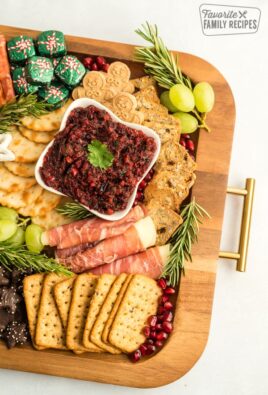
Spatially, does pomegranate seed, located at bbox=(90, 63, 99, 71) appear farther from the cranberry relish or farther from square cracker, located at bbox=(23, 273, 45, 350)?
square cracker, located at bbox=(23, 273, 45, 350)

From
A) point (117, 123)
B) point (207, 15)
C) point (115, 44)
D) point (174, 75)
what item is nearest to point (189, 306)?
point (117, 123)

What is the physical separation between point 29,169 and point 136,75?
84 centimetres

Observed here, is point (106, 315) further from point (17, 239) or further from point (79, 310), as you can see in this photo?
point (17, 239)

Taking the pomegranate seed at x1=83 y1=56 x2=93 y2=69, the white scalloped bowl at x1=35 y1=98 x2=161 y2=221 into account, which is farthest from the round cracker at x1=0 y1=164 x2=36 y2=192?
the pomegranate seed at x1=83 y1=56 x2=93 y2=69

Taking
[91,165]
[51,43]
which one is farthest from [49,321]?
[51,43]

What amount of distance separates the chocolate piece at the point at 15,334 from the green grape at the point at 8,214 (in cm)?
59

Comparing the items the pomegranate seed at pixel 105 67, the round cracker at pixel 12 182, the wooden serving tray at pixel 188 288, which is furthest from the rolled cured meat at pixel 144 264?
the pomegranate seed at pixel 105 67

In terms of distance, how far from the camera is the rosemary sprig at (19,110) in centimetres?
287

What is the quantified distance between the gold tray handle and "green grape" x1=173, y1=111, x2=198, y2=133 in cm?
43

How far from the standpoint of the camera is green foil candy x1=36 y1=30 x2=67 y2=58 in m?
2.92

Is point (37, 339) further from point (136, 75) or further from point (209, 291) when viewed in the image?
point (136, 75)

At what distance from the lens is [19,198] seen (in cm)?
299

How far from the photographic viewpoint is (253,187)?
314cm

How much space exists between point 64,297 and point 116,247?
0.41 metres
